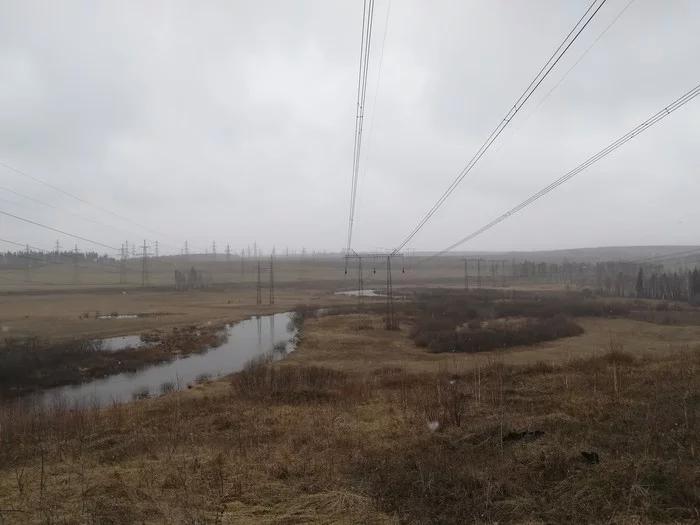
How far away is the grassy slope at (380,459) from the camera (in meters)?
5.14

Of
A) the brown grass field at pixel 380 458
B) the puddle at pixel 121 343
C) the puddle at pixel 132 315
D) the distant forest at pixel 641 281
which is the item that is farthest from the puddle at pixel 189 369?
the distant forest at pixel 641 281

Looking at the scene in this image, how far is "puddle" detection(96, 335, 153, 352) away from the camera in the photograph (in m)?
36.3

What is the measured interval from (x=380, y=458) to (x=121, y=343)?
3753cm

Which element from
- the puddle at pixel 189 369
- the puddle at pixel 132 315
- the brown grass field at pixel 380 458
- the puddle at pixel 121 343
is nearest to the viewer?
the brown grass field at pixel 380 458

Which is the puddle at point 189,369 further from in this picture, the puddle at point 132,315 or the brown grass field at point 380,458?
the puddle at point 132,315

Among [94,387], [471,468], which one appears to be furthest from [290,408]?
[94,387]

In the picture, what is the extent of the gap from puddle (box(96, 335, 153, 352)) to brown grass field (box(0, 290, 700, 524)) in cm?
2427

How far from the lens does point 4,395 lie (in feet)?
79.2

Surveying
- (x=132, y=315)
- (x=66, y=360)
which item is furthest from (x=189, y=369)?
(x=132, y=315)

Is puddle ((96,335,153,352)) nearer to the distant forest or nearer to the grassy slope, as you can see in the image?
the grassy slope

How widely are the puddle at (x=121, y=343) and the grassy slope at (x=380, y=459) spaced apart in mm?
24131

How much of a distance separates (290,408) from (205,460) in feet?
19.7

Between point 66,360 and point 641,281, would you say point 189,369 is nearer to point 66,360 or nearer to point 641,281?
point 66,360

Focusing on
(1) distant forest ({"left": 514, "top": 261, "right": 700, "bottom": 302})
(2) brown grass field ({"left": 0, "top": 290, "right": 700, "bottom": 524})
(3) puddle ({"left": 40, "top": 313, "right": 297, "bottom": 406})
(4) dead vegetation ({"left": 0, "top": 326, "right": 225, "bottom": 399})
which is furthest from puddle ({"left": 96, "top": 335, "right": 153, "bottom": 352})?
(1) distant forest ({"left": 514, "top": 261, "right": 700, "bottom": 302})
